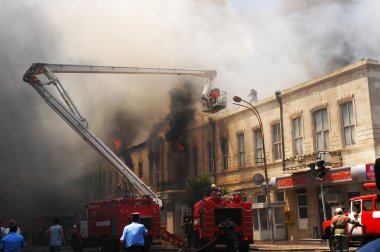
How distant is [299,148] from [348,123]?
397cm

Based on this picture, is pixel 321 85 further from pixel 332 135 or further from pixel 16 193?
pixel 16 193

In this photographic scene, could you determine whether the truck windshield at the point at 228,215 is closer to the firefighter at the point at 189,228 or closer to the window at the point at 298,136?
the firefighter at the point at 189,228

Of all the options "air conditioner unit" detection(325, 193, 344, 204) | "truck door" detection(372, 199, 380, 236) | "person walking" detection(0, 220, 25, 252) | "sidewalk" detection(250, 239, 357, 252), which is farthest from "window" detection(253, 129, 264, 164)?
"person walking" detection(0, 220, 25, 252)

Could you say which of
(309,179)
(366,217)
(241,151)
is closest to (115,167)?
(241,151)

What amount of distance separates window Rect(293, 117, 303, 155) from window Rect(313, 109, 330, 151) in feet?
4.18

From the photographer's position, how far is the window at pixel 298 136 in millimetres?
27578

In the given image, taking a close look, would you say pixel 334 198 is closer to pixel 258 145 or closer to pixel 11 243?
pixel 258 145

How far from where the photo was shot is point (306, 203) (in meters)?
26.5

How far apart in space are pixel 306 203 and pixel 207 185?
691cm

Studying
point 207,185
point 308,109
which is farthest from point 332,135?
point 207,185

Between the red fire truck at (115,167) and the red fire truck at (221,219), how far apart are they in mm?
3389

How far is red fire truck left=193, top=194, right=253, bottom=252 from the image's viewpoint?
1931 cm

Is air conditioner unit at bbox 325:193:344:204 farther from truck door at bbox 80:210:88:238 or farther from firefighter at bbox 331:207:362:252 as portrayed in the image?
truck door at bbox 80:210:88:238

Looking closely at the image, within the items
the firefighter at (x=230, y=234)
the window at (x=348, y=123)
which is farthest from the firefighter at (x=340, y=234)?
the window at (x=348, y=123)
